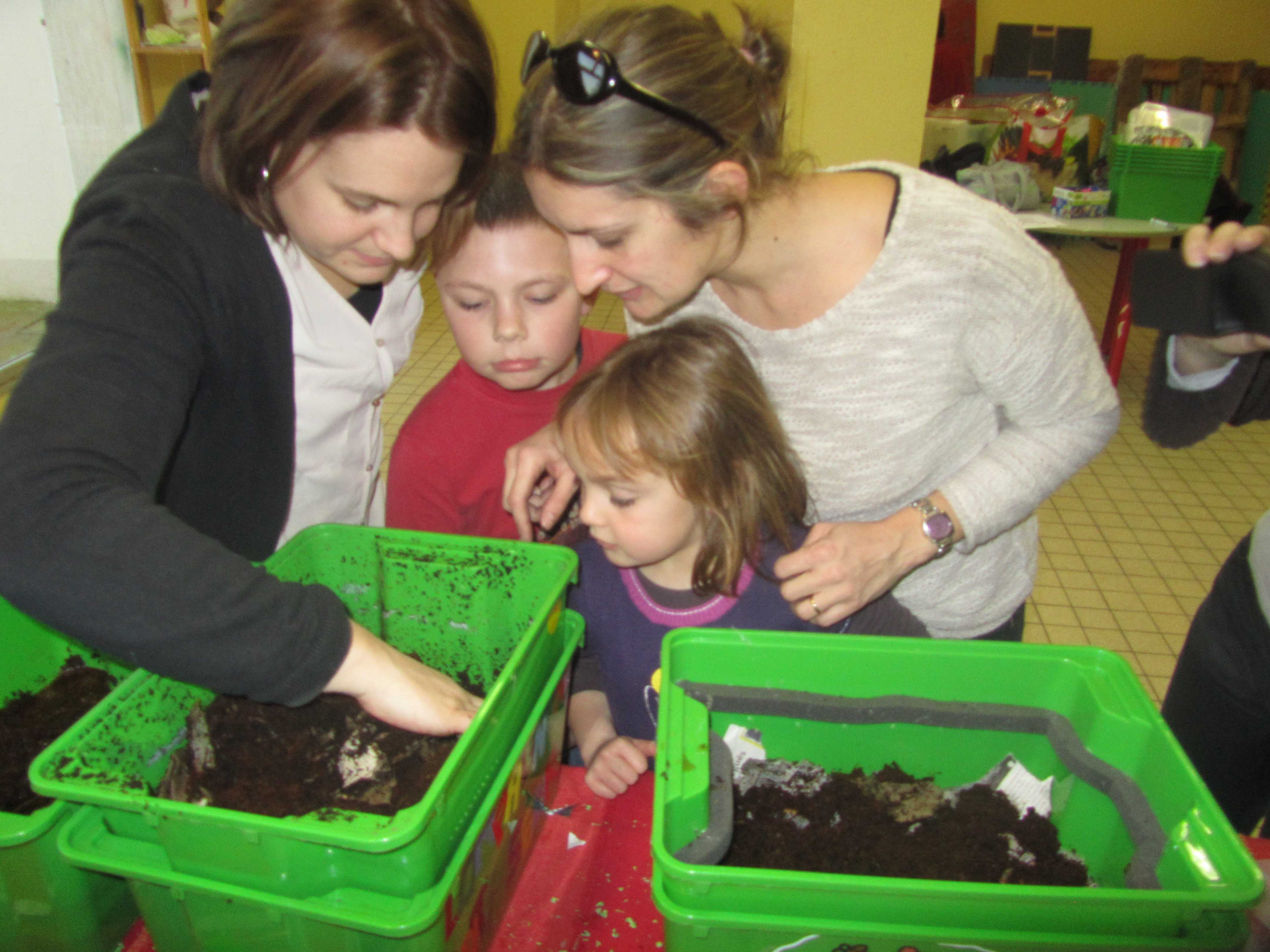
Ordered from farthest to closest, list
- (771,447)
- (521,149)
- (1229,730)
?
(1229,730) → (771,447) → (521,149)

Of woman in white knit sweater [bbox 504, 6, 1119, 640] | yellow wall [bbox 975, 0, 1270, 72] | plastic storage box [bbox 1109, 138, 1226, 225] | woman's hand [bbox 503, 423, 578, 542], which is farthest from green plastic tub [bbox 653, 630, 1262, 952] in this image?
yellow wall [bbox 975, 0, 1270, 72]

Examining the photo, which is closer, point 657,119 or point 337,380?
point 657,119

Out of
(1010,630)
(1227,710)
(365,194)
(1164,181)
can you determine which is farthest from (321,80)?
(1164,181)

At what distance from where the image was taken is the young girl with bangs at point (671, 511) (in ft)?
3.26

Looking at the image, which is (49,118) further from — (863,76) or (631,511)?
(631,511)

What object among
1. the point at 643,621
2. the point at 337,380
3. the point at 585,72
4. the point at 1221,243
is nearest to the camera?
the point at 585,72

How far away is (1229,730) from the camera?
1.13 m

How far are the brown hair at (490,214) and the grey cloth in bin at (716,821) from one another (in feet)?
2.25

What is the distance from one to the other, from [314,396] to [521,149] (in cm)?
37

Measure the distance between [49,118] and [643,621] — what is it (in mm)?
3470

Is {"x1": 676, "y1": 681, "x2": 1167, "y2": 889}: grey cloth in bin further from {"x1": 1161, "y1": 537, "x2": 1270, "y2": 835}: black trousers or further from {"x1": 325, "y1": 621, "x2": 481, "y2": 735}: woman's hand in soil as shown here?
{"x1": 1161, "y1": 537, "x2": 1270, "y2": 835}: black trousers

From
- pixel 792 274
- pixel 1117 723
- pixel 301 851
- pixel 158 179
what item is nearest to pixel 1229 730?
pixel 1117 723

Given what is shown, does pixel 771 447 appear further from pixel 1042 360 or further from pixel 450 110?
pixel 450 110

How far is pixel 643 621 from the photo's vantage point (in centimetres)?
110
